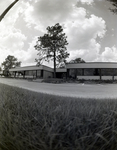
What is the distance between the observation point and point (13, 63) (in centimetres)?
86

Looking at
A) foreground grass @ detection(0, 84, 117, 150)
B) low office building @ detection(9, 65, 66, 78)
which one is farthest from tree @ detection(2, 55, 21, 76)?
foreground grass @ detection(0, 84, 117, 150)

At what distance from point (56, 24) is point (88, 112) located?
0.57m

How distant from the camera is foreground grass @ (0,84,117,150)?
0.49 m

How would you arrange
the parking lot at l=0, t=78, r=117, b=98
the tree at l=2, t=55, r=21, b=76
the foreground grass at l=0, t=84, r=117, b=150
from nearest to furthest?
the foreground grass at l=0, t=84, r=117, b=150 → the parking lot at l=0, t=78, r=117, b=98 → the tree at l=2, t=55, r=21, b=76

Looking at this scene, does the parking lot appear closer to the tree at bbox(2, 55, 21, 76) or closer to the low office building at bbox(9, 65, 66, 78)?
the low office building at bbox(9, 65, 66, 78)

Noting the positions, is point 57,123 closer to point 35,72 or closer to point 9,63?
point 35,72

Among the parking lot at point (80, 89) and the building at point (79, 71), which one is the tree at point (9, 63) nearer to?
the building at point (79, 71)

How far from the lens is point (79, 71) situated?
0.84 meters

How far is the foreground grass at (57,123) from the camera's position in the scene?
486mm

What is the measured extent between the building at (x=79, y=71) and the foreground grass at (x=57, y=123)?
0.48 feet

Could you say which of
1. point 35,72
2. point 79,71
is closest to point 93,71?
point 79,71

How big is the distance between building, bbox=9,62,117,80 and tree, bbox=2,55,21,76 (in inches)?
1.6

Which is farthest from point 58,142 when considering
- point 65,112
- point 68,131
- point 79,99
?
point 79,99

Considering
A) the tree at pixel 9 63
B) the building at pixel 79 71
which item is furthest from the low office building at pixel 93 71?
the tree at pixel 9 63
